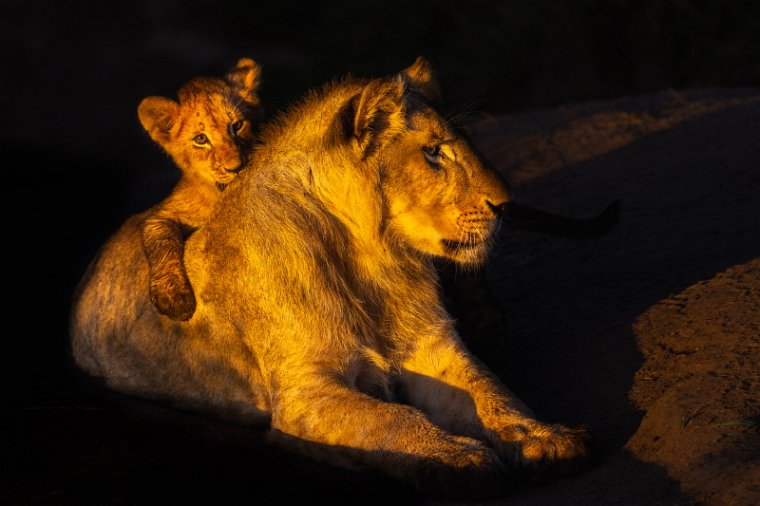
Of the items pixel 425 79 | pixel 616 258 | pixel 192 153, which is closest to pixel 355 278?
pixel 425 79

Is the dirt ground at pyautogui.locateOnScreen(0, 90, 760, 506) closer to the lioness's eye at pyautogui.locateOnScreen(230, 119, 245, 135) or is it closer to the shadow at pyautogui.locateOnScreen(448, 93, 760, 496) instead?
the shadow at pyautogui.locateOnScreen(448, 93, 760, 496)

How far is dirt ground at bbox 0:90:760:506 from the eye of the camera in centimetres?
380

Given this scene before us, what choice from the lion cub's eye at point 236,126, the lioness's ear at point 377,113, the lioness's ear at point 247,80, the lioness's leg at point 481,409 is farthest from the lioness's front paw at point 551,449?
the lioness's ear at point 247,80

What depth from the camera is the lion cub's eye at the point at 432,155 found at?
436 cm

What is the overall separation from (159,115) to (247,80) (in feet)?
1.46

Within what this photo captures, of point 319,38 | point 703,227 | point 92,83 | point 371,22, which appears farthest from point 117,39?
point 703,227

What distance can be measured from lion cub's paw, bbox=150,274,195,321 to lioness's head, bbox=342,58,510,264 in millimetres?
858

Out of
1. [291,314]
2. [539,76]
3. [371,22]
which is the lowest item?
[291,314]

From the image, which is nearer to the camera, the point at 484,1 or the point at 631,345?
the point at 631,345

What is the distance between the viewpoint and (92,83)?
53.3 feet

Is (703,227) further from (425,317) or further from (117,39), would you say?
(117,39)

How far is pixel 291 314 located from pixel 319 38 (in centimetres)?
1245

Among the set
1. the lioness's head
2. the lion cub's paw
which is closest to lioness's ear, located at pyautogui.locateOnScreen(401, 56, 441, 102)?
the lioness's head

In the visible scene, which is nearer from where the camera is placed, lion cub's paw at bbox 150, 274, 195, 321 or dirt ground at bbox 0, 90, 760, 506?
dirt ground at bbox 0, 90, 760, 506
